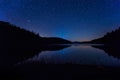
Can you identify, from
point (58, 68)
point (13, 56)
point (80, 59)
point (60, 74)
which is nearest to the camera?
point (60, 74)

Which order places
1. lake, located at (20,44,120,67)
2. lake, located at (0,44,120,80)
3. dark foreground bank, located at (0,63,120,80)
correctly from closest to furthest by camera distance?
dark foreground bank, located at (0,63,120,80), lake, located at (0,44,120,80), lake, located at (20,44,120,67)

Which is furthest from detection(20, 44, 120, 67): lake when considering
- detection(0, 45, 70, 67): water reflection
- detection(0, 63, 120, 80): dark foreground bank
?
detection(0, 63, 120, 80): dark foreground bank

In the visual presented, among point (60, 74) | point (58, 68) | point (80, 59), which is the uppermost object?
point (80, 59)

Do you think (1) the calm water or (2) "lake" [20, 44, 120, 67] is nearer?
(2) "lake" [20, 44, 120, 67]

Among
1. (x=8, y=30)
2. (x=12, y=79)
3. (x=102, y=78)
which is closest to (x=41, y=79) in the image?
(x=12, y=79)

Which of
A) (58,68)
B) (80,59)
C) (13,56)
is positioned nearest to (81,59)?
(80,59)

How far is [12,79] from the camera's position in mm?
16609

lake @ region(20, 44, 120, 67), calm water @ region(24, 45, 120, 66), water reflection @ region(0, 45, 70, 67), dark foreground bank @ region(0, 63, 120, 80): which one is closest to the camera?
dark foreground bank @ region(0, 63, 120, 80)

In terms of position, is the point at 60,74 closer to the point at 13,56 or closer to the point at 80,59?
the point at 80,59

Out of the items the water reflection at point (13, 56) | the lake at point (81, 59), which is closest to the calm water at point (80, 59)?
the lake at point (81, 59)

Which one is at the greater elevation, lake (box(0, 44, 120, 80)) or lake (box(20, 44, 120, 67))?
lake (box(20, 44, 120, 67))

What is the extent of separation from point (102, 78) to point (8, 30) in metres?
156

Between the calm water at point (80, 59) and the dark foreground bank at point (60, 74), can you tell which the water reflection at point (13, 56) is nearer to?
the calm water at point (80, 59)

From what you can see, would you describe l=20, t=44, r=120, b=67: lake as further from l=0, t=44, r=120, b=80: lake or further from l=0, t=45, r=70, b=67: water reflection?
l=0, t=45, r=70, b=67: water reflection
